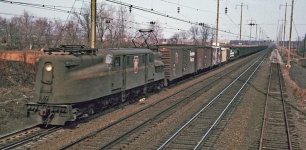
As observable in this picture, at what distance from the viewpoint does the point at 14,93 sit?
69.8ft

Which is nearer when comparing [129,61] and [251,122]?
[251,122]

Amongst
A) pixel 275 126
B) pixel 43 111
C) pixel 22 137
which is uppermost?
pixel 43 111

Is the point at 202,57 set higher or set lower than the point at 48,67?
lower

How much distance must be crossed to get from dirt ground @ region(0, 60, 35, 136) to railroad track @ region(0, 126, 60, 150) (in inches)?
28.6

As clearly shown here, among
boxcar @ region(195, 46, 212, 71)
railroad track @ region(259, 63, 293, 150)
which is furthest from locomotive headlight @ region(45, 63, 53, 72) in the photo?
boxcar @ region(195, 46, 212, 71)

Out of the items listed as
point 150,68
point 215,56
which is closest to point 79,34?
point 215,56

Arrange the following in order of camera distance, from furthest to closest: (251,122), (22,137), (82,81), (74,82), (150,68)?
(150,68)
(251,122)
(82,81)
(74,82)
(22,137)

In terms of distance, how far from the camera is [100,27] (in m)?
50.7

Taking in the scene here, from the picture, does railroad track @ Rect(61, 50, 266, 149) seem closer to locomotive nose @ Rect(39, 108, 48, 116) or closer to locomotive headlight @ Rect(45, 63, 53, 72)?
locomotive nose @ Rect(39, 108, 48, 116)

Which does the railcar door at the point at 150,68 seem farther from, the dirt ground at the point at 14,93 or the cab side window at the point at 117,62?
the dirt ground at the point at 14,93

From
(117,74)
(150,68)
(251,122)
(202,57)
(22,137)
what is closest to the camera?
(22,137)

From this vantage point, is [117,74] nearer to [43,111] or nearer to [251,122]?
[43,111]

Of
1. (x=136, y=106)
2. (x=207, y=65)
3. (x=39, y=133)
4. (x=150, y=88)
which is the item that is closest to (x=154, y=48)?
(x=150, y=88)

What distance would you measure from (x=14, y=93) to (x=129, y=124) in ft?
29.2
